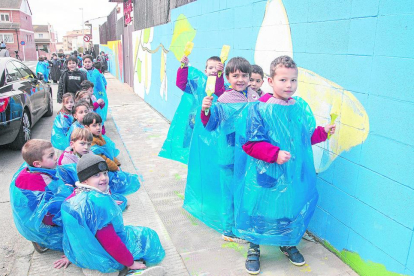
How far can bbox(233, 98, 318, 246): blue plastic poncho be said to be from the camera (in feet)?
8.05

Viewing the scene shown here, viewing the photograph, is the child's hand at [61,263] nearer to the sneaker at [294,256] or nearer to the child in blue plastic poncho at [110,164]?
the child in blue plastic poncho at [110,164]

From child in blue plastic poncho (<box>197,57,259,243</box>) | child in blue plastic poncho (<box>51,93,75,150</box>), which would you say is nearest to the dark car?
child in blue plastic poncho (<box>51,93,75,150</box>)

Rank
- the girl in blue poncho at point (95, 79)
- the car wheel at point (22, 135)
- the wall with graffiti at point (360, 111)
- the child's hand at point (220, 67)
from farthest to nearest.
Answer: the girl in blue poncho at point (95, 79), the car wheel at point (22, 135), the child's hand at point (220, 67), the wall with graffiti at point (360, 111)

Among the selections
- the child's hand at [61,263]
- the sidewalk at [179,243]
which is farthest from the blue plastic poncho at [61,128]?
the child's hand at [61,263]

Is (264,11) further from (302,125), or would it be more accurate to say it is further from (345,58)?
(302,125)

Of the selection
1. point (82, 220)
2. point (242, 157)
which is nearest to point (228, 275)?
point (242, 157)

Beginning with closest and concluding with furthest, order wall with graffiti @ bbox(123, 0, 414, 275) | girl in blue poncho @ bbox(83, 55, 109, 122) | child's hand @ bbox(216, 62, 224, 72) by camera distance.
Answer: wall with graffiti @ bbox(123, 0, 414, 275) → child's hand @ bbox(216, 62, 224, 72) → girl in blue poncho @ bbox(83, 55, 109, 122)

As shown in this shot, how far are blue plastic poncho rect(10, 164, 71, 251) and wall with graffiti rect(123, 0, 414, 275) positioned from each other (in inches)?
88.4

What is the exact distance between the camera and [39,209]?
8.90 feet

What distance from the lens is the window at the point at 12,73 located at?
577 cm

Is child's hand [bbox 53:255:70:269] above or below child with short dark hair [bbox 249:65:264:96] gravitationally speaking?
below

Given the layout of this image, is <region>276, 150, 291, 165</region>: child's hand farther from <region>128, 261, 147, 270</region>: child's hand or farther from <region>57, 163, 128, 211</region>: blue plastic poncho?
<region>57, 163, 128, 211</region>: blue plastic poncho

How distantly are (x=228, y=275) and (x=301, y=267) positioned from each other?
60 centimetres

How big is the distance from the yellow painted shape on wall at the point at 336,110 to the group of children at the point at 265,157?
22 centimetres
